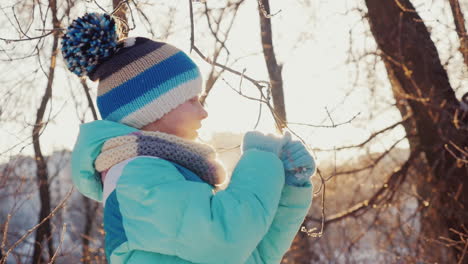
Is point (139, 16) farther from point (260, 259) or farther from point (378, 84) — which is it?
point (378, 84)

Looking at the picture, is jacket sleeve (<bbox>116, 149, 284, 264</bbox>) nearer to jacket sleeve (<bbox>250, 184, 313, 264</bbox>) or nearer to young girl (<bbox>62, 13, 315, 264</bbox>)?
young girl (<bbox>62, 13, 315, 264</bbox>)

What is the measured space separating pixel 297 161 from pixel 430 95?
3.30m

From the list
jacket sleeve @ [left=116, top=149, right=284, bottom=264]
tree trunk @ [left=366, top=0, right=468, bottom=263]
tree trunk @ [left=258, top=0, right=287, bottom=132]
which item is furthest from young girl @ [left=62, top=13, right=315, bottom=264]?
tree trunk @ [left=366, top=0, right=468, bottom=263]

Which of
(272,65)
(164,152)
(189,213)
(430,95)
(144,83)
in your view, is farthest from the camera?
(430,95)

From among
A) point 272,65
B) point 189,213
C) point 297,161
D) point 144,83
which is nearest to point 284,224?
point 297,161

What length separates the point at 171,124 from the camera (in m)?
1.71

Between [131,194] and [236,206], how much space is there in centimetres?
27

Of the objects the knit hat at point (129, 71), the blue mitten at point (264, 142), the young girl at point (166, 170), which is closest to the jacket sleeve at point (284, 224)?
the young girl at point (166, 170)

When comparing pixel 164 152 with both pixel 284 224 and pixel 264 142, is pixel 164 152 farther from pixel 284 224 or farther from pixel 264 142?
pixel 284 224

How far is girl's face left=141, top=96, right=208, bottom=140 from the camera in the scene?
1.71m

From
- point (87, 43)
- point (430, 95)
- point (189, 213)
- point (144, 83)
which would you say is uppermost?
point (87, 43)

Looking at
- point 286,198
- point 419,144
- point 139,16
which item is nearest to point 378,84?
point 419,144

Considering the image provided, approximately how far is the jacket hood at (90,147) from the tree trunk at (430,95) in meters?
3.24

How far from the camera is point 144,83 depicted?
5.52 ft
